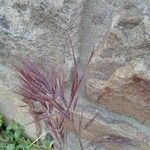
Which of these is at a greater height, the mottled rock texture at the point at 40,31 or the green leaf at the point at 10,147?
the mottled rock texture at the point at 40,31

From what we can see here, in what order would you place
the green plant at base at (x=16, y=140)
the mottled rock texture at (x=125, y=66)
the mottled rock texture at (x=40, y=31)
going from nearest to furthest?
1. the mottled rock texture at (x=125, y=66)
2. the mottled rock texture at (x=40, y=31)
3. the green plant at base at (x=16, y=140)

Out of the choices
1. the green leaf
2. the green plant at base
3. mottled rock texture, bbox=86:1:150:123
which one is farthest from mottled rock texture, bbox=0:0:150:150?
the green leaf

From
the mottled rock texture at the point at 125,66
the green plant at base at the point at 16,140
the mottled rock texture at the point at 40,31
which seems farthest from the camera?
the green plant at base at the point at 16,140

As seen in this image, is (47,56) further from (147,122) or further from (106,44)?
(147,122)

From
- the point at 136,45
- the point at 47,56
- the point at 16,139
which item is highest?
the point at 136,45

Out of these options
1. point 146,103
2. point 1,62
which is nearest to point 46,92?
point 146,103

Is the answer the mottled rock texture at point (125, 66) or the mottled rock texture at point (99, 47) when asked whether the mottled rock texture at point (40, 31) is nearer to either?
the mottled rock texture at point (99, 47)

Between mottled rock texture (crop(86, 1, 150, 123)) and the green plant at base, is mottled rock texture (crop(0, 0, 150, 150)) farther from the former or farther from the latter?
the green plant at base

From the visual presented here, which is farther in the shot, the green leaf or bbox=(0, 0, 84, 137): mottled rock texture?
the green leaf

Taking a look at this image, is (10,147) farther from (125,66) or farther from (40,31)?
(125,66)

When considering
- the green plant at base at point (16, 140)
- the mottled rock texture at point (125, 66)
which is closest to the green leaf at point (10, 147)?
the green plant at base at point (16, 140)

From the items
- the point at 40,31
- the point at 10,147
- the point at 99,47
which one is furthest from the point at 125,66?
the point at 10,147
